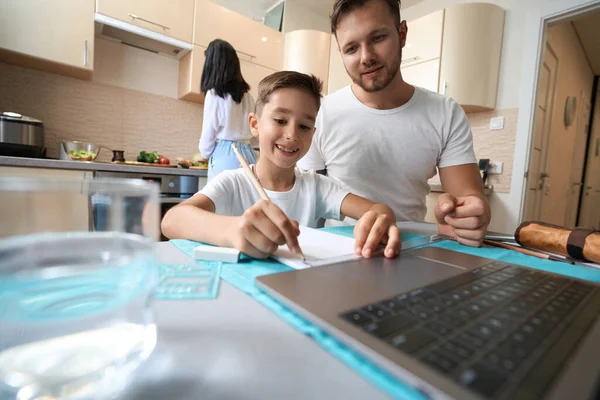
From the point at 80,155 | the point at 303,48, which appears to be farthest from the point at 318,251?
the point at 303,48

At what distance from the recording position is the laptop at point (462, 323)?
0.18 m

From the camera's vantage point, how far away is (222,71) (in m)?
1.81

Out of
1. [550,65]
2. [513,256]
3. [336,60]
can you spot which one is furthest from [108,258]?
[550,65]

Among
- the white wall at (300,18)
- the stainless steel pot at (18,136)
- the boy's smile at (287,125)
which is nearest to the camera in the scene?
the boy's smile at (287,125)

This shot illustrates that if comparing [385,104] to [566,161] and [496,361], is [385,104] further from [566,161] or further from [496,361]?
[566,161]

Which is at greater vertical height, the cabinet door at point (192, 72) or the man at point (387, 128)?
the cabinet door at point (192, 72)

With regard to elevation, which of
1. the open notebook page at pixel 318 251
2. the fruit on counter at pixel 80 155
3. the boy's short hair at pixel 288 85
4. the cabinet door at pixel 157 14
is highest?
the cabinet door at pixel 157 14

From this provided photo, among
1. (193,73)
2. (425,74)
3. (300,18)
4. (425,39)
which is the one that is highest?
(300,18)

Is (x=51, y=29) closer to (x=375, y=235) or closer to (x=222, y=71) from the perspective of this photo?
(x=222, y=71)

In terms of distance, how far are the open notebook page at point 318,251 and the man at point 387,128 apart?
2.00ft

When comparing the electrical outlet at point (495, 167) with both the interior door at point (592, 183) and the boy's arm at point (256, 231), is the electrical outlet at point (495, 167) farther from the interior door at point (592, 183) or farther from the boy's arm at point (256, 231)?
the interior door at point (592, 183)

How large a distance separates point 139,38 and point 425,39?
2.21m

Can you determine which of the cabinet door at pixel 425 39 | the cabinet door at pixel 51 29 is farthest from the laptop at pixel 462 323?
the cabinet door at pixel 425 39

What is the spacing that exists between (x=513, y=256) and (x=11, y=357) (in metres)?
0.70
